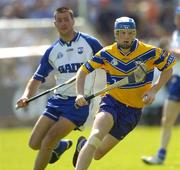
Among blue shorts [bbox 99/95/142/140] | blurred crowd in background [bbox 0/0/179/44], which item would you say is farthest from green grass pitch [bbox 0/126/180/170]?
blurred crowd in background [bbox 0/0/179/44]

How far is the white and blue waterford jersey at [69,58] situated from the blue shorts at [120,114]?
35.1 inches

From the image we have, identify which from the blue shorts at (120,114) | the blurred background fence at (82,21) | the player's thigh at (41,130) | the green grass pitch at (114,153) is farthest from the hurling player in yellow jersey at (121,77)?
the blurred background fence at (82,21)

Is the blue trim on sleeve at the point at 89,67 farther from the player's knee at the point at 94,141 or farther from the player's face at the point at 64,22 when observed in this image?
the player's face at the point at 64,22

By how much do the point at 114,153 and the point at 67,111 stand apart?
447cm

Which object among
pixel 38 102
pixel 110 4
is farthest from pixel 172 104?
pixel 110 4

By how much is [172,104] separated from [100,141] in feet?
14.2

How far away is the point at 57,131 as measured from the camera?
10.9 metres

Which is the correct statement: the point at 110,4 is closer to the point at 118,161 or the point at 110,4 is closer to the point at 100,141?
the point at 118,161

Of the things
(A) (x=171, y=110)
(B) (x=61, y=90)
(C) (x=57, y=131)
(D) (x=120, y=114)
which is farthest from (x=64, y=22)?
(A) (x=171, y=110)

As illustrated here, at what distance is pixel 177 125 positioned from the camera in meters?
21.2

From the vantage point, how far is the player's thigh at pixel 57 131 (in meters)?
10.9

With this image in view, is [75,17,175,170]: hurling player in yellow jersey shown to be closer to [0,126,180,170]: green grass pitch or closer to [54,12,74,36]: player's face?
[54,12,74,36]: player's face

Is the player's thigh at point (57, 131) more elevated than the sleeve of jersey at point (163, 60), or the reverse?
the sleeve of jersey at point (163, 60)

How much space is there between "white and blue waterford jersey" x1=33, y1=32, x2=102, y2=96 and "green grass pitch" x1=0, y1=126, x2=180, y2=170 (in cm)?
184
